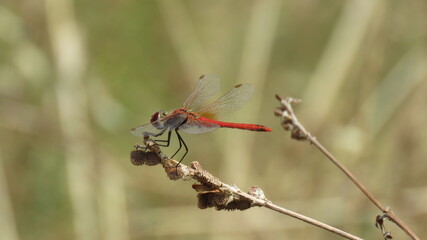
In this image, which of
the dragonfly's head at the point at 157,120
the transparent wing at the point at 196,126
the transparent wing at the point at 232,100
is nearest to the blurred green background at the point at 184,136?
the transparent wing at the point at 232,100

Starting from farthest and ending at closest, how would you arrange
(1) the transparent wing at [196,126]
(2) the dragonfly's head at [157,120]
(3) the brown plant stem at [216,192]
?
(1) the transparent wing at [196,126]
(2) the dragonfly's head at [157,120]
(3) the brown plant stem at [216,192]

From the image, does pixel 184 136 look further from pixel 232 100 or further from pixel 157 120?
pixel 157 120

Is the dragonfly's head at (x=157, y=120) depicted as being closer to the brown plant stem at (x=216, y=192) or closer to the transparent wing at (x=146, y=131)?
the transparent wing at (x=146, y=131)

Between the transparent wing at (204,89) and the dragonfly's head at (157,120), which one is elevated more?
the transparent wing at (204,89)

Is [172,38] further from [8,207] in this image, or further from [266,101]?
[8,207]

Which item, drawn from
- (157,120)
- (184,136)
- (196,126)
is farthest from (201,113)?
(184,136)

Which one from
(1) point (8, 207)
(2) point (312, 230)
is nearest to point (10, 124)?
(1) point (8, 207)

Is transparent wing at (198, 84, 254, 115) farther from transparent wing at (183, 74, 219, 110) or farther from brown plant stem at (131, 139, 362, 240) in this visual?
brown plant stem at (131, 139, 362, 240)
